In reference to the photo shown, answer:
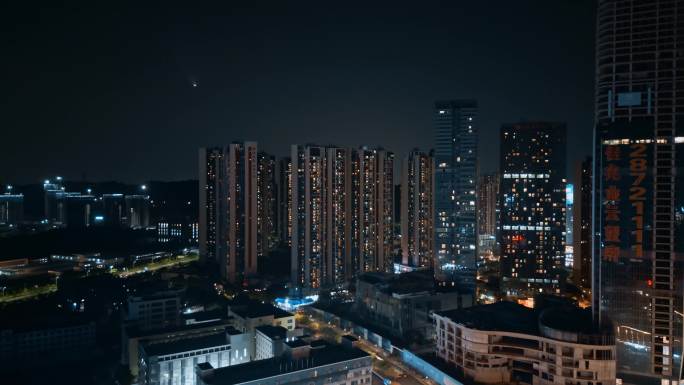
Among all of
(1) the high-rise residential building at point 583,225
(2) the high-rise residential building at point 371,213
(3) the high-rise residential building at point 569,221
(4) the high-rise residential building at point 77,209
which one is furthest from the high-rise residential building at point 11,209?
(3) the high-rise residential building at point 569,221

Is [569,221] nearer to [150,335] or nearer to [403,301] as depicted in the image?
[403,301]

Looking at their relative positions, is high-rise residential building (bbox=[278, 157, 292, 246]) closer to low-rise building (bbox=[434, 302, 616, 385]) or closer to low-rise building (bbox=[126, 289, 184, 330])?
low-rise building (bbox=[126, 289, 184, 330])

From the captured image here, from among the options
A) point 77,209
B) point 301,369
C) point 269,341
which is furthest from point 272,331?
point 77,209

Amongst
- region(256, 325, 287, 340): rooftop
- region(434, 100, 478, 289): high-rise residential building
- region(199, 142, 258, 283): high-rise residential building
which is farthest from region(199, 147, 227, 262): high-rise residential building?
region(256, 325, 287, 340): rooftop

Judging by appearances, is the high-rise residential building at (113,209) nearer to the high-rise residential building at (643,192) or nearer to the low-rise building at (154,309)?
the low-rise building at (154,309)

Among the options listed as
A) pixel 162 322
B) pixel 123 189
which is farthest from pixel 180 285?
pixel 123 189
